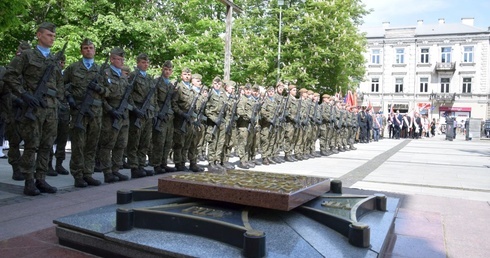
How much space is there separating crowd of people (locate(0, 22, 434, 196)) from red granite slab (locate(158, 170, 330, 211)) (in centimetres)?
256

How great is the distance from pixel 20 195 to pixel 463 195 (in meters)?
6.48

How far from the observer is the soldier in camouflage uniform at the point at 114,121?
6.60 metres

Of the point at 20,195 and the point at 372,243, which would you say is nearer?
the point at 372,243

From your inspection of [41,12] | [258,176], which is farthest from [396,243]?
[41,12]

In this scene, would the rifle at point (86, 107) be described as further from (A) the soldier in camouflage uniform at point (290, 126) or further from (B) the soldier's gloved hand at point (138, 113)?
(A) the soldier in camouflage uniform at point (290, 126)

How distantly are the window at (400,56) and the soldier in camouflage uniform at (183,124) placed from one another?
51750 millimetres

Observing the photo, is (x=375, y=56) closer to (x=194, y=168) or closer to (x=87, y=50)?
(x=194, y=168)

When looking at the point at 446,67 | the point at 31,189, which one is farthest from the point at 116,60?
the point at 446,67

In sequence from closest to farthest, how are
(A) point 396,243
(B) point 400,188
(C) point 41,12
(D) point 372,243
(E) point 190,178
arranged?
(D) point 372,243 → (A) point 396,243 → (E) point 190,178 → (B) point 400,188 → (C) point 41,12

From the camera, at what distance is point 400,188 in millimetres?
7102

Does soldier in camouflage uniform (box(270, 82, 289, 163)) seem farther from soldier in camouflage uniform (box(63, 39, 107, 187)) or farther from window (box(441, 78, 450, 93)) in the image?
window (box(441, 78, 450, 93))

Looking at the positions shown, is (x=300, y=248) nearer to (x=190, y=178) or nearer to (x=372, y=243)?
(x=372, y=243)

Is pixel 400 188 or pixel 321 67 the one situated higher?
pixel 321 67

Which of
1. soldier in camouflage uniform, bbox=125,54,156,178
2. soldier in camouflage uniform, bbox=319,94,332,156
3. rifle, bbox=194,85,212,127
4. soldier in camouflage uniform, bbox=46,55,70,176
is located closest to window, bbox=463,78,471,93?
soldier in camouflage uniform, bbox=319,94,332,156
